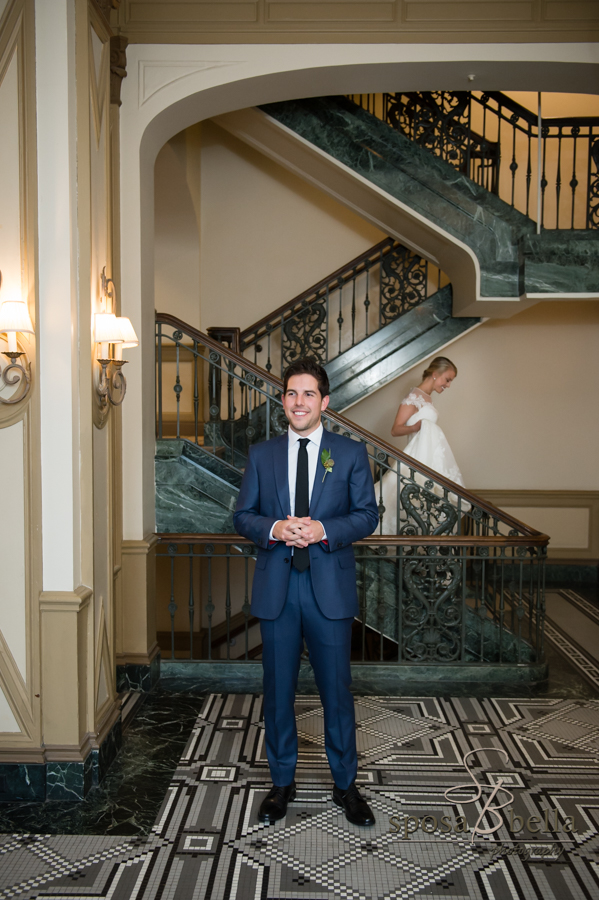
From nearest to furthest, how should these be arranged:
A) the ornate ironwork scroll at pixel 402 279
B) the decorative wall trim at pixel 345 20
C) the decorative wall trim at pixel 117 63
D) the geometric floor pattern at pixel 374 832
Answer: the geometric floor pattern at pixel 374 832 → the decorative wall trim at pixel 117 63 → the decorative wall trim at pixel 345 20 → the ornate ironwork scroll at pixel 402 279

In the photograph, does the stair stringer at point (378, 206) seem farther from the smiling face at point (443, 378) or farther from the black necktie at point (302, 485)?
the black necktie at point (302, 485)

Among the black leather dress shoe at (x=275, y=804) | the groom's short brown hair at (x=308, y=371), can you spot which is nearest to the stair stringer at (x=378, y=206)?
the groom's short brown hair at (x=308, y=371)

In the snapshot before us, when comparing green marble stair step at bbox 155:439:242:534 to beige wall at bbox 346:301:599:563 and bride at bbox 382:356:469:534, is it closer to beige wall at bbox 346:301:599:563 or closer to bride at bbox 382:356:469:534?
bride at bbox 382:356:469:534

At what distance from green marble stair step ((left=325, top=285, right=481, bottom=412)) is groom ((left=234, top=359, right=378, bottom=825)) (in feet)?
14.0

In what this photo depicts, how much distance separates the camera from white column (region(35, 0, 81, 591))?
349 cm

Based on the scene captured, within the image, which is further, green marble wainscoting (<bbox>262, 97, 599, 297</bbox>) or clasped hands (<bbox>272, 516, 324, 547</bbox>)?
green marble wainscoting (<bbox>262, 97, 599, 297</bbox>)

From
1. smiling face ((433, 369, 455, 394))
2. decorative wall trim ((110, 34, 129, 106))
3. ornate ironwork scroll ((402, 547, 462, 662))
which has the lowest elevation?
ornate ironwork scroll ((402, 547, 462, 662))

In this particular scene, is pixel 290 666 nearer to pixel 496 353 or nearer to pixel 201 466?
pixel 201 466

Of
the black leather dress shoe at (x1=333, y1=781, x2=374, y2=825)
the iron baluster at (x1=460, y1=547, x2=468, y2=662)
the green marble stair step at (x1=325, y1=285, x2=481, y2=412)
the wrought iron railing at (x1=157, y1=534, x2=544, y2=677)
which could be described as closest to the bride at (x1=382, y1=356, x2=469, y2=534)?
the wrought iron railing at (x1=157, y1=534, x2=544, y2=677)

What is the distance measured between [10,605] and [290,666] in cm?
144

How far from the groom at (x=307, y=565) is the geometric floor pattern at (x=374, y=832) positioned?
20cm

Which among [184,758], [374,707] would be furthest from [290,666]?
[374,707]

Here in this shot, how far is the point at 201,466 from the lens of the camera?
522 centimetres

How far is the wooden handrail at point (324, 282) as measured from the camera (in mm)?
7770
